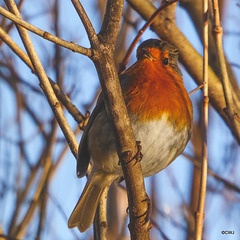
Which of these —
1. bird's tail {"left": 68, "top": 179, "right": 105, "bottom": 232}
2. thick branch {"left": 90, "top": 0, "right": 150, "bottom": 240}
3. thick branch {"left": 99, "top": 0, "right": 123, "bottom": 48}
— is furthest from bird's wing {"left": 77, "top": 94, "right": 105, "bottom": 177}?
thick branch {"left": 99, "top": 0, "right": 123, "bottom": 48}

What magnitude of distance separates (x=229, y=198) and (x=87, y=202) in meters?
1.55

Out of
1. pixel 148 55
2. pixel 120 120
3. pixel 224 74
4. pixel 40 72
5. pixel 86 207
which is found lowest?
pixel 120 120

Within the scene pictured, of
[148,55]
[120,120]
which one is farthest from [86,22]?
[148,55]

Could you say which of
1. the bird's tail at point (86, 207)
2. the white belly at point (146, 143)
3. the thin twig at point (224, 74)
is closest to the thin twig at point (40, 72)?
the white belly at point (146, 143)

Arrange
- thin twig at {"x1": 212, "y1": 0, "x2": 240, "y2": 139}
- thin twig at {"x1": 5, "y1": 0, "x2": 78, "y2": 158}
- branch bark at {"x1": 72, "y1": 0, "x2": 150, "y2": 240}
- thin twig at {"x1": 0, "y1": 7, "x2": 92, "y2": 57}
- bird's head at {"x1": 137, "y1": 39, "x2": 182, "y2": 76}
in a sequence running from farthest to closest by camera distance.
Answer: bird's head at {"x1": 137, "y1": 39, "x2": 182, "y2": 76} < thin twig at {"x1": 5, "y1": 0, "x2": 78, "y2": 158} < thin twig at {"x1": 212, "y1": 0, "x2": 240, "y2": 139} < branch bark at {"x1": 72, "y1": 0, "x2": 150, "y2": 240} < thin twig at {"x1": 0, "y1": 7, "x2": 92, "y2": 57}

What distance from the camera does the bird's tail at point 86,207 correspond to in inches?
110

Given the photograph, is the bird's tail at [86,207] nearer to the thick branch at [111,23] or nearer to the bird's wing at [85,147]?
the bird's wing at [85,147]

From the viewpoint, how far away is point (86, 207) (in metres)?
2.84

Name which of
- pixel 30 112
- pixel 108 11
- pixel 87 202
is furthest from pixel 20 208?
pixel 108 11

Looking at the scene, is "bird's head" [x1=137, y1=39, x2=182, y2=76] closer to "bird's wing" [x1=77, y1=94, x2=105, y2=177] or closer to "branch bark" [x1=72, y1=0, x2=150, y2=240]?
"bird's wing" [x1=77, y1=94, x2=105, y2=177]

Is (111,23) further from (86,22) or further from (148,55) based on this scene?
(148,55)

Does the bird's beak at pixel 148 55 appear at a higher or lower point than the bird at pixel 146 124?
higher

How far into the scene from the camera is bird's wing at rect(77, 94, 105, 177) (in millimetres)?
2691

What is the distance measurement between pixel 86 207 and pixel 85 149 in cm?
41
